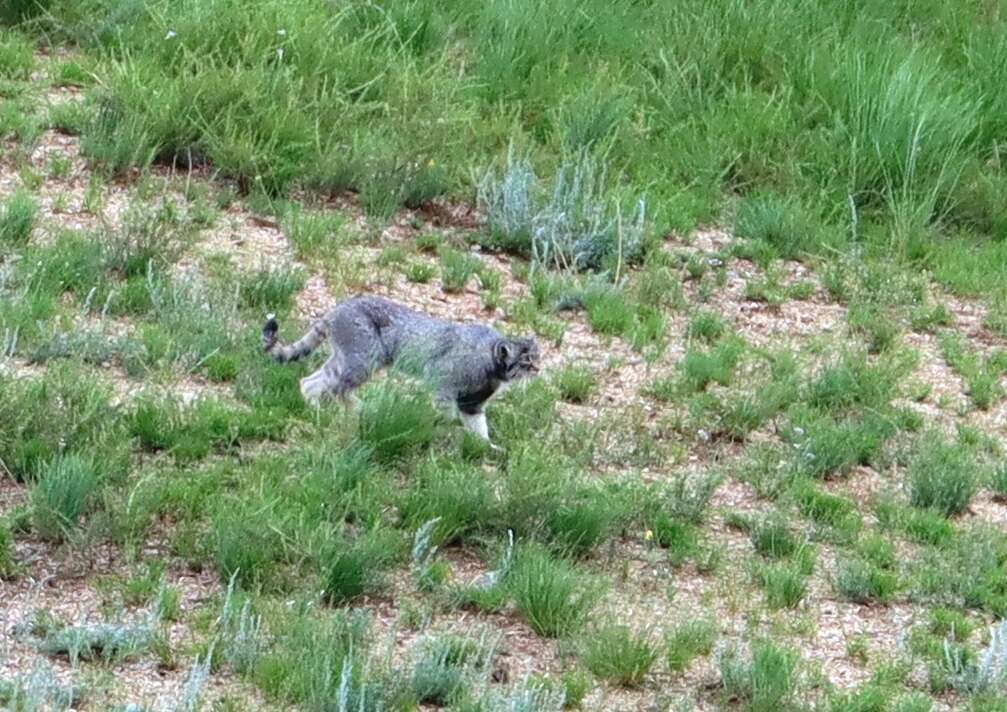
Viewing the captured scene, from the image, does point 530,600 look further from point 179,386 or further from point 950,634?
point 179,386

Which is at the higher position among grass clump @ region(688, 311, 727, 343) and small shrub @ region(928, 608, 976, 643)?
small shrub @ region(928, 608, 976, 643)

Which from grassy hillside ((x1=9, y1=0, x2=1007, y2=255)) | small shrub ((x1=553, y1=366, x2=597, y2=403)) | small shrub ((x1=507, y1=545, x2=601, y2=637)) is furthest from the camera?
grassy hillside ((x1=9, y1=0, x2=1007, y2=255))

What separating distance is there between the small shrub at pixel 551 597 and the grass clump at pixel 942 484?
200 centimetres

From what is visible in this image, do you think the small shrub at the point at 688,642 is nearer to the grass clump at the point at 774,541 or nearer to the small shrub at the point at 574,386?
the grass clump at the point at 774,541

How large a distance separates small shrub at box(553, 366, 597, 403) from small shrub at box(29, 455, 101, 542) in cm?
273

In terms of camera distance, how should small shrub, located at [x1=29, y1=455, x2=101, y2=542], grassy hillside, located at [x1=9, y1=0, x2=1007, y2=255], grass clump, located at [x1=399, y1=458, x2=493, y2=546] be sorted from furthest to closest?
grassy hillside, located at [x1=9, y1=0, x2=1007, y2=255] < grass clump, located at [x1=399, y1=458, x2=493, y2=546] < small shrub, located at [x1=29, y1=455, x2=101, y2=542]

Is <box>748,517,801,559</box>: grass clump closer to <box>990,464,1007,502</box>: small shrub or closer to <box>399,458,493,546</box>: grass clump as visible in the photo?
<box>399,458,493,546</box>: grass clump

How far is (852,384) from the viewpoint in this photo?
32.4ft

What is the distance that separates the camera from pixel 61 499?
7520mm

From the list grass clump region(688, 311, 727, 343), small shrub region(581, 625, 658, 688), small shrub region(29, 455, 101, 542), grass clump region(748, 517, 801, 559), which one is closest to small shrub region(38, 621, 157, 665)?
small shrub region(29, 455, 101, 542)

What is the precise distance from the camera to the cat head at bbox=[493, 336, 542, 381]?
882 cm

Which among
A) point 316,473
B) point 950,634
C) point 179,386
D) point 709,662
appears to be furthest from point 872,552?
point 179,386

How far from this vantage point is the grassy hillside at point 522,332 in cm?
723

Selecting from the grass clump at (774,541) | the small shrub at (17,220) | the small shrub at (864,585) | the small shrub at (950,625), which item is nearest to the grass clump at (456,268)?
the small shrub at (17,220)
